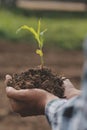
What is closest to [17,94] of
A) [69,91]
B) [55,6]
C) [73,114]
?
[69,91]

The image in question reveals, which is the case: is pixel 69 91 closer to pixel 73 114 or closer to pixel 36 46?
pixel 73 114

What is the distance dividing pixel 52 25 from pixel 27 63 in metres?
Answer: 4.68

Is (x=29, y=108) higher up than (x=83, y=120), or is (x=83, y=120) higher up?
(x=83, y=120)

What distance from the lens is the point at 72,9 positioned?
754 inches

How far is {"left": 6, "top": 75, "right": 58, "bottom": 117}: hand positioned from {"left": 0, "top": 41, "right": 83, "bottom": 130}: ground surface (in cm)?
446

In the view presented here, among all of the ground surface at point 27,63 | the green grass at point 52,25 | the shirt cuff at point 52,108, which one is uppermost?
the shirt cuff at point 52,108

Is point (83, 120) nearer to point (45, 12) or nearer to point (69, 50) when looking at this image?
point (69, 50)

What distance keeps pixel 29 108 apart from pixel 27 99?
0.03 metres

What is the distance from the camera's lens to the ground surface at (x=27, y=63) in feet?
22.1

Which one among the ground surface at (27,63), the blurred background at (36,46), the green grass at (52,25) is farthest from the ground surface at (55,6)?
the ground surface at (27,63)

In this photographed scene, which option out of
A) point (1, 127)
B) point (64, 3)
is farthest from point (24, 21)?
point (1, 127)

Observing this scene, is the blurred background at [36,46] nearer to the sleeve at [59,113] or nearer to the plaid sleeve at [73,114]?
the sleeve at [59,113]

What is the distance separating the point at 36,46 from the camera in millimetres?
12102

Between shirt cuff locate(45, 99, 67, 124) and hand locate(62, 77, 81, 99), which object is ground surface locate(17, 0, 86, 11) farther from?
shirt cuff locate(45, 99, 67, 124)
